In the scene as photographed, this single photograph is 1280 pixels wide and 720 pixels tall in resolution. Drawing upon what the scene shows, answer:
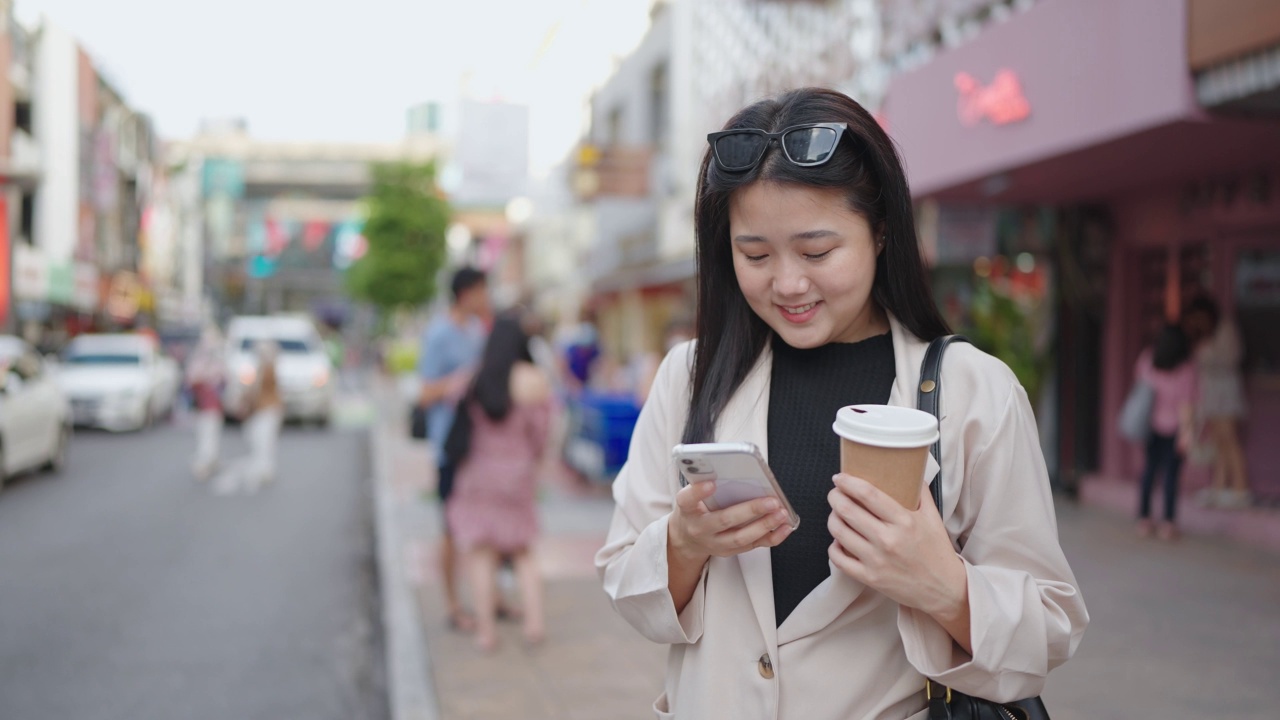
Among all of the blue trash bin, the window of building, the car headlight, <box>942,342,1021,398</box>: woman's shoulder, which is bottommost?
the car headlight

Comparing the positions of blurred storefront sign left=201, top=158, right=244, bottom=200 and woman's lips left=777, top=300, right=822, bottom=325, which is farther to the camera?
blurred storefront sign left=201, top=158, right=244, bottom=200

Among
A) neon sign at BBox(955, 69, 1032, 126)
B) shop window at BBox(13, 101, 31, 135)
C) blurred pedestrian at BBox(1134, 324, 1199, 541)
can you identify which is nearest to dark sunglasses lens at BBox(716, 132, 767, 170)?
neon sign at BBox(955, 69, 1032, 126)

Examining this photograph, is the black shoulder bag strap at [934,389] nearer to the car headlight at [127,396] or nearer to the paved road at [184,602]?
the paved road at [184,602]

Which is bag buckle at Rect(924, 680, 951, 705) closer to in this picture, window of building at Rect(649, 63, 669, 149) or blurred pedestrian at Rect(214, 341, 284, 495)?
blurred pedestrian at Rect(214, 341, 284, 495)

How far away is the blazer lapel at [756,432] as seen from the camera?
173 centimetres

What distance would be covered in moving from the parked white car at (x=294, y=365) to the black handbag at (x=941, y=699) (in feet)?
60.8

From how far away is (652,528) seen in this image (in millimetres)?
1801

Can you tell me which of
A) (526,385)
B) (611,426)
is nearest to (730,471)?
(526,385)

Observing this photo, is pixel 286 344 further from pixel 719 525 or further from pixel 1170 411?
pixel 719 525

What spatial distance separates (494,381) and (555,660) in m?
1.44

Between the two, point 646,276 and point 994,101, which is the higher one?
point 994,101

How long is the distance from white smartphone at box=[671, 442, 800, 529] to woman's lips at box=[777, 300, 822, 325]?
0.31m

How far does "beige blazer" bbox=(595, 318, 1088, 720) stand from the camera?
1.60 meters

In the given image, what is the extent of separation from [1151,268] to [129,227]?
4263 centimetres
